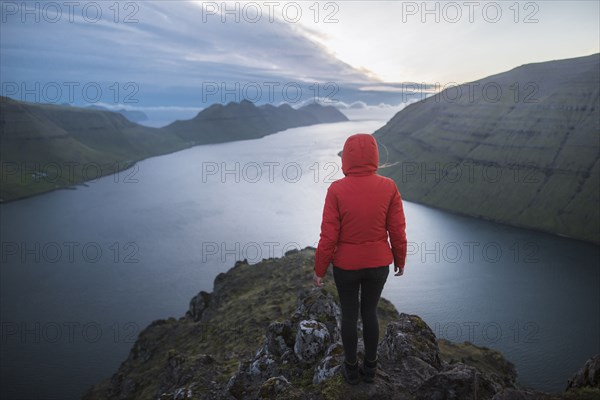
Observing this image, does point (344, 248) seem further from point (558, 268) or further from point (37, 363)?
point (558, 268)

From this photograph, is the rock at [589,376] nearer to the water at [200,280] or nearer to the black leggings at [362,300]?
the black leggings at [362,300]

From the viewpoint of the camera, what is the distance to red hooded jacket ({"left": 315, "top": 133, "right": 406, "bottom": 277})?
809 centimetres

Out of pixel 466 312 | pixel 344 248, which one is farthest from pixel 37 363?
pixel 466 312

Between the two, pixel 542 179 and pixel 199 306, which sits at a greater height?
pixel 542 179

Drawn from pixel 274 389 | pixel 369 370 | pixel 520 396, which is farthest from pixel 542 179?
pixel 369 370

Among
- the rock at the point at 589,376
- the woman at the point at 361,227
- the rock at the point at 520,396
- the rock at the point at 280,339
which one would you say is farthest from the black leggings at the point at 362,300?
the rock at the point at 280,339

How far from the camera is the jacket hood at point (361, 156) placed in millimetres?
8375

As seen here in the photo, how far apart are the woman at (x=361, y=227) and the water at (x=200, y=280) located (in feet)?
222

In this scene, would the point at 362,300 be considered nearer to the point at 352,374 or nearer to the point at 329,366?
the point at 352,374

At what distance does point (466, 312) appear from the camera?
275 ft

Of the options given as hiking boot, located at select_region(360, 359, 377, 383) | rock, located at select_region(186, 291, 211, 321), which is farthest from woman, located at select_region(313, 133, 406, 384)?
rock, located at select_region(186, 291, 211, 321)

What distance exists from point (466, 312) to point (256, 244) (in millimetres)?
72049

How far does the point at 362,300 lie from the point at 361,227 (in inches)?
81.6

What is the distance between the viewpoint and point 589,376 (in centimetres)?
999
